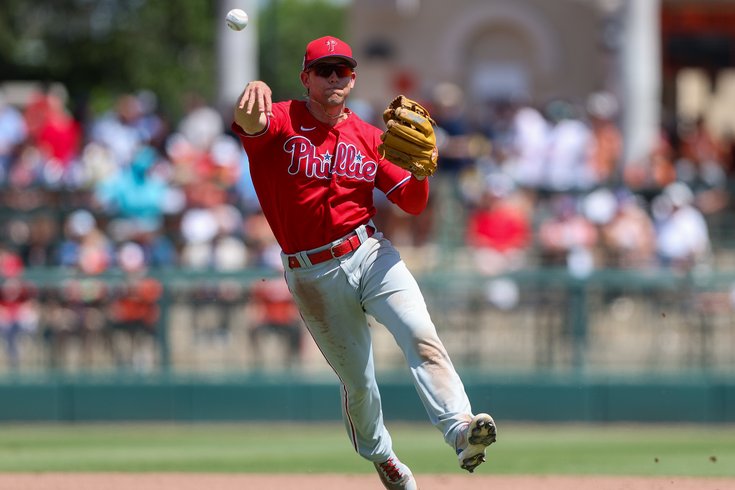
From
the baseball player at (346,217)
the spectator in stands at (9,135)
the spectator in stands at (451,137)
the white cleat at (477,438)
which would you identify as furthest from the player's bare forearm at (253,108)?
the spectator in stands at (9,135)

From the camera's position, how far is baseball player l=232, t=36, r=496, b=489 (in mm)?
6711

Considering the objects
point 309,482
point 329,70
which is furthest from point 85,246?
point 329,70

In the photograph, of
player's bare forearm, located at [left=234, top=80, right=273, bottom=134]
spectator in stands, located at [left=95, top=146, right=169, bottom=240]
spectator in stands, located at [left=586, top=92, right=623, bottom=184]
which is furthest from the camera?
spectator in stands, located at [left=586, top=92, right=623, bottom=184]

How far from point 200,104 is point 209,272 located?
4.29m

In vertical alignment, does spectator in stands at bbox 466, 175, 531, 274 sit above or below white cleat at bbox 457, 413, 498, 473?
above

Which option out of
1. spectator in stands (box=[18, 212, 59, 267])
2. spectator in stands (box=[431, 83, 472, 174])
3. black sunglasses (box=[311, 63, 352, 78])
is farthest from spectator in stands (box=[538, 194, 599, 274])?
black sunglasses (box=[311, 63, 352, 78])

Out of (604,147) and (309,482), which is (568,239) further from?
(309,482)

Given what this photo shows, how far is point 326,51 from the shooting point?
22.2 feet

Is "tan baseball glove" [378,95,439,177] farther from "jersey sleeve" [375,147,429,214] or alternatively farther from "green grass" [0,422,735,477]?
"green grass" [0,422,735,477]

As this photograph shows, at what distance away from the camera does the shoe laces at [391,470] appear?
7184mm

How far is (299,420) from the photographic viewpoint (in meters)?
13.4

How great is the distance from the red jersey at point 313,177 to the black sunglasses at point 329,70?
0.22 metres

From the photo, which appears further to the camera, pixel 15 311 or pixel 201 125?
pixel 201 125

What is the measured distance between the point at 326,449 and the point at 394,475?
3.94m
